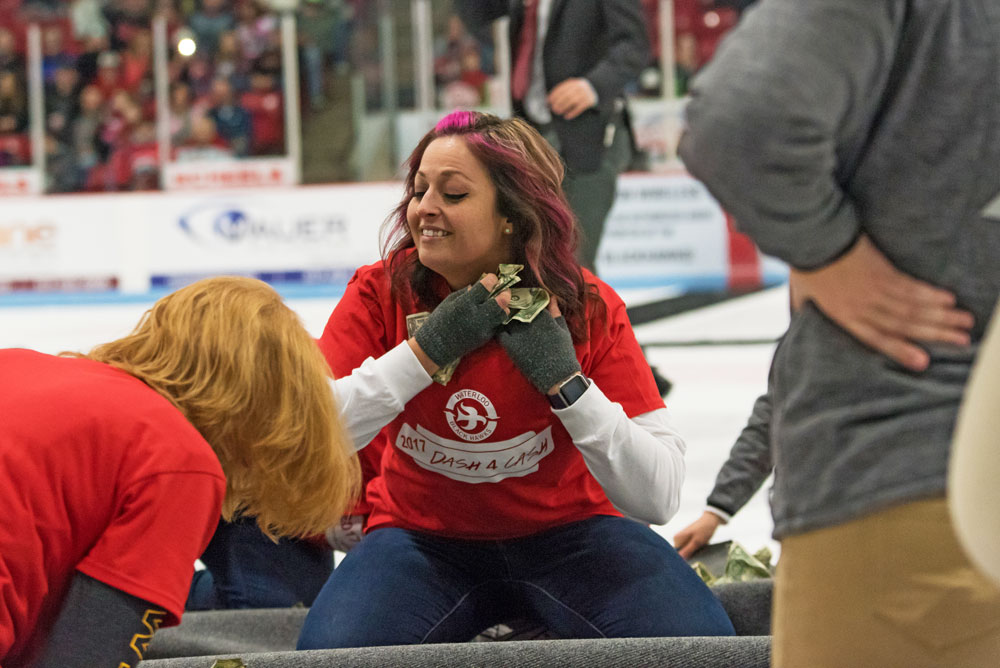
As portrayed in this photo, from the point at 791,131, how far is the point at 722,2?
8580mm

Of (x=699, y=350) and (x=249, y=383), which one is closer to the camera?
(x=249, y=383)

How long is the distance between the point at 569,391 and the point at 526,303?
0.18m

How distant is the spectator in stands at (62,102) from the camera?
30.5ft

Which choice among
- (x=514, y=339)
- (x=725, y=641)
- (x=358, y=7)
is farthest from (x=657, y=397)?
(x=358, y=7)

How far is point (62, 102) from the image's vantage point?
31.2 feet

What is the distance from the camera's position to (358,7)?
29.2 ft

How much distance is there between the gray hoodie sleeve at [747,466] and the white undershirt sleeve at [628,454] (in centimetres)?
30

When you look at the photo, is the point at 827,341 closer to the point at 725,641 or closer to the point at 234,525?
the point at 725,641

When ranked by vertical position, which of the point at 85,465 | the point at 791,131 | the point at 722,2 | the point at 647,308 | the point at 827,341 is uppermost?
the point at 722,2

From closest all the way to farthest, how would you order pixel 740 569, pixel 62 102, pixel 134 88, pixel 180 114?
pixel 740 569 → pixel 180 114 → pixel 62 102 → pixel 134 88

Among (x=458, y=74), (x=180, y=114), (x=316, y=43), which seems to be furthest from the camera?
(x=180, y=114)

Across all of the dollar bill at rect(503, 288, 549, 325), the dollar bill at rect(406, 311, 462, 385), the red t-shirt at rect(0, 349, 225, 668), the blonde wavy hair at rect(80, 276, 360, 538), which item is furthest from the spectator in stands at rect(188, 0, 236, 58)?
the red t-shirt at rect(0, 349, 225, 668)

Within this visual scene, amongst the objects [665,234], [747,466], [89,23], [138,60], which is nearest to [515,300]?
[747,466]

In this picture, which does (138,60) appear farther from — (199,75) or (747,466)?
(747,466)
